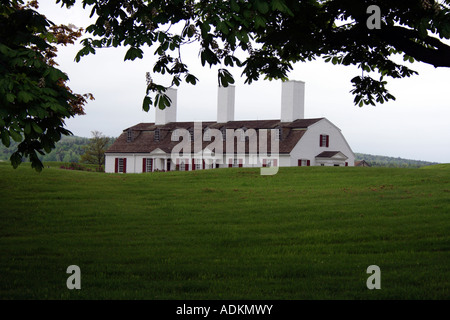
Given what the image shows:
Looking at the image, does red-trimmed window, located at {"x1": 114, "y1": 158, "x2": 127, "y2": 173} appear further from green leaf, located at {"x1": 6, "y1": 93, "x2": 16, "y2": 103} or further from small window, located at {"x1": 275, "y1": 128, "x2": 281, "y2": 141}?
green leaf, located at {"x1": 6, "y1": 93, "x2": 16, "y2": 103}

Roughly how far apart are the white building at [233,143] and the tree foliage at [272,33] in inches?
1371

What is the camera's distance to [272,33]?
10.8 metres

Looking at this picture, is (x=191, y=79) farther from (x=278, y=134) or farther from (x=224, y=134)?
(x=224, y=134)

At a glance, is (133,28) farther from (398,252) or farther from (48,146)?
(398,252)

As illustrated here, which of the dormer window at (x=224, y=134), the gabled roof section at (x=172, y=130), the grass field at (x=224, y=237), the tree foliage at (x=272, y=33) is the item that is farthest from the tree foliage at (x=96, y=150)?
the tree foliage at (x=272, y=33)

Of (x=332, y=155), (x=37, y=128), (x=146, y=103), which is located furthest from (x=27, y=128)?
(x=332, y=155)

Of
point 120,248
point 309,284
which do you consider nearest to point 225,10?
point 309,284

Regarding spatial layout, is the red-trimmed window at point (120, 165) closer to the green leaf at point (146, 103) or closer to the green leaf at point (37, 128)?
the green leaf at point (146, 103)

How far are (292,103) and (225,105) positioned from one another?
7.28m

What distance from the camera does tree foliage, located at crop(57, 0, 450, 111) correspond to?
7621 mm

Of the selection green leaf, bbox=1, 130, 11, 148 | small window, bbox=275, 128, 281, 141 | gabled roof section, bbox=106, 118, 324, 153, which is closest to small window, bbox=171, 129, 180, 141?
gabled roof section, bbox=106, 118, 324, 153

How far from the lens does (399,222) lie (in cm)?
1652

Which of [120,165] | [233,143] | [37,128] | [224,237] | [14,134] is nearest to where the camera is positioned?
[14,134]
